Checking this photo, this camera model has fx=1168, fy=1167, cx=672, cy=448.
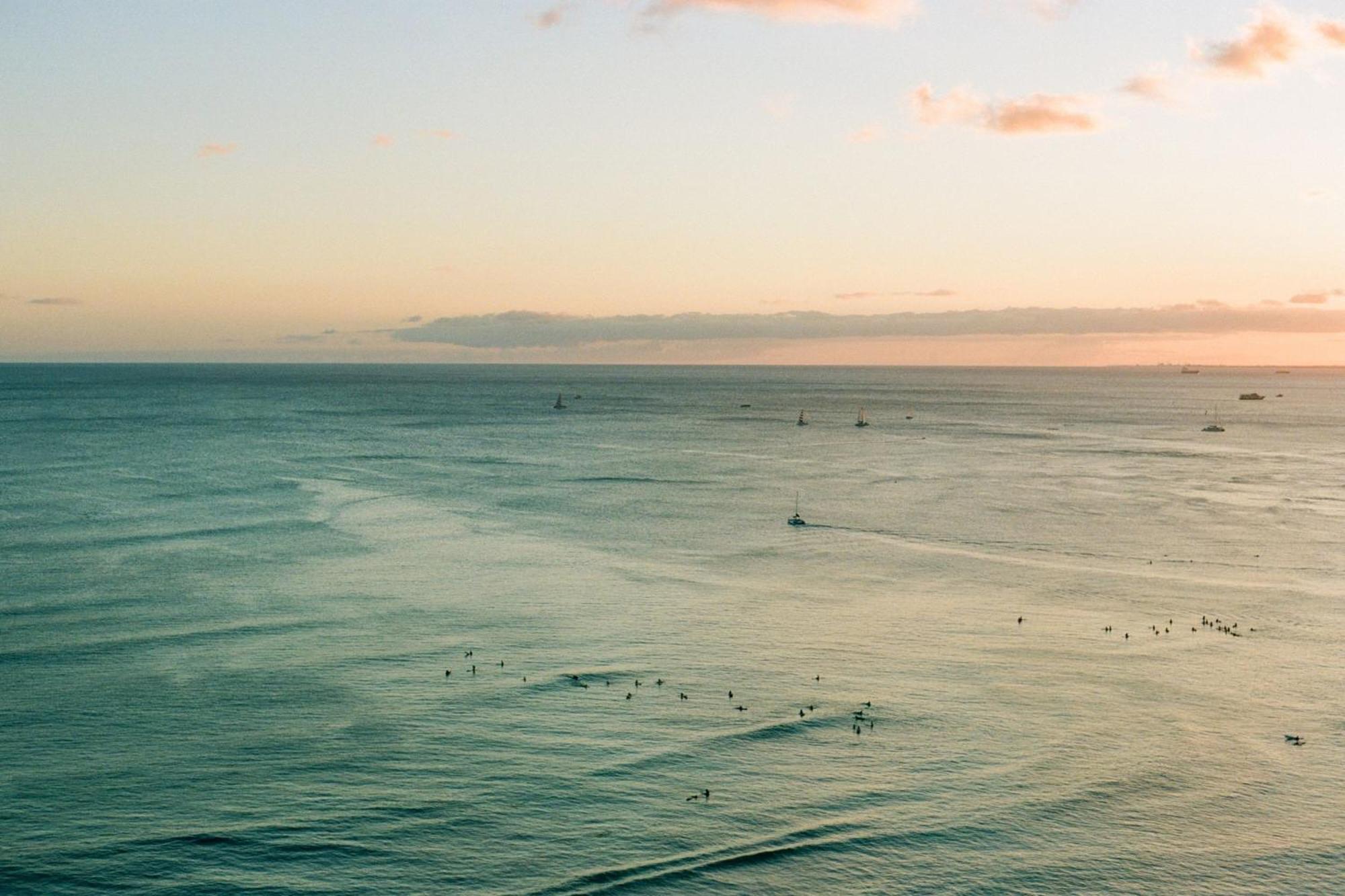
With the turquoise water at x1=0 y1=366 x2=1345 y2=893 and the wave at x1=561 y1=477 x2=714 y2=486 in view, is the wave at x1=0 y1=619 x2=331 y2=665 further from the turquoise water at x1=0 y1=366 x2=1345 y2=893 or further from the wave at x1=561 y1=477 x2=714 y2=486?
the wave at x1=561 y1=477 x2=714 y2=486

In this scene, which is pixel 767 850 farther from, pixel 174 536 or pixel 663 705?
pixel 174 536

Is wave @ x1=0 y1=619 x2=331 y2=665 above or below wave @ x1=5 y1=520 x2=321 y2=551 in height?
below

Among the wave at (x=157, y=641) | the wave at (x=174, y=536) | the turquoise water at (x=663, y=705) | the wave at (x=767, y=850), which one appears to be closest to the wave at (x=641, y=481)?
the turquoise water at (x=663, y=705)

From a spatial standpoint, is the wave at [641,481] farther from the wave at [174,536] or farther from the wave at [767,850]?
the wave at [767,850]

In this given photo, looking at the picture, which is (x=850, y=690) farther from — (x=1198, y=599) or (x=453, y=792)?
(x=1198, y=599)

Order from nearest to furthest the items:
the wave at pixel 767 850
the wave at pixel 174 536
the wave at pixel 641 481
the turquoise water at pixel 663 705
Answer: the wave at pixel 767 850 < the turquoise water at pixel 663 705 < the wave at pixel 174 536 < the wave at pixel 641 481

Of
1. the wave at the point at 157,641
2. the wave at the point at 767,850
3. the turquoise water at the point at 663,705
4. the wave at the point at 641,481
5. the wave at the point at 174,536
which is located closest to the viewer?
the wave at the point at 767,850

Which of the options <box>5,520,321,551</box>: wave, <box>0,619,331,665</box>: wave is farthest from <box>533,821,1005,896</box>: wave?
<box>5,520,321,551</box>: wave

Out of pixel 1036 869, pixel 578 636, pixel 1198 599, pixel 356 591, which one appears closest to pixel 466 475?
pixel 356 591
